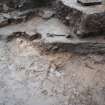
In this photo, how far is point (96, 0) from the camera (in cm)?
368

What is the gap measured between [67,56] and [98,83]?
740 mm

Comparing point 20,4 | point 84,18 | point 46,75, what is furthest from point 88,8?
point 20,4

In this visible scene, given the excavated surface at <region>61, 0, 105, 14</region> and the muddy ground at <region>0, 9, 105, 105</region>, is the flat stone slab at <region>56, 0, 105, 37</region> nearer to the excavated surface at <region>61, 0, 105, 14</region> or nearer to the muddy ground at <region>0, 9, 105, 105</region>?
the excavated surface at <region>61, 0, 105, 14</region>

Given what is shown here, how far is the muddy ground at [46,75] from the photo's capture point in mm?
2812

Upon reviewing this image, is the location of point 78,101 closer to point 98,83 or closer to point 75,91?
point 75,91

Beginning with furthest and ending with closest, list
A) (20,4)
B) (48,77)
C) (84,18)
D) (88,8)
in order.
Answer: (20,4)
(88,8)
(84,18)
(48,77)

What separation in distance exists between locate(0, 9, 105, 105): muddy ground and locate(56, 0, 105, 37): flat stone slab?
0.27m

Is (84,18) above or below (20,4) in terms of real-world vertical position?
above

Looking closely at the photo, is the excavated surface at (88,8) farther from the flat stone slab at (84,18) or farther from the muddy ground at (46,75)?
the muddy ground at (46,75)

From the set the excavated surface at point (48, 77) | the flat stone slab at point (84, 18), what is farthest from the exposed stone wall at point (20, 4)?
Answer: the excavated surface at point (48, 77)

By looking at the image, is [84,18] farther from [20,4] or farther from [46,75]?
[20,4]

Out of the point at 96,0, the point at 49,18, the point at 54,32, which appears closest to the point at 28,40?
the point at 54,32

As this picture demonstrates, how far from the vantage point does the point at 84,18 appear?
11.2ft

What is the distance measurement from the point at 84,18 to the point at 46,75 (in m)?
1.11
